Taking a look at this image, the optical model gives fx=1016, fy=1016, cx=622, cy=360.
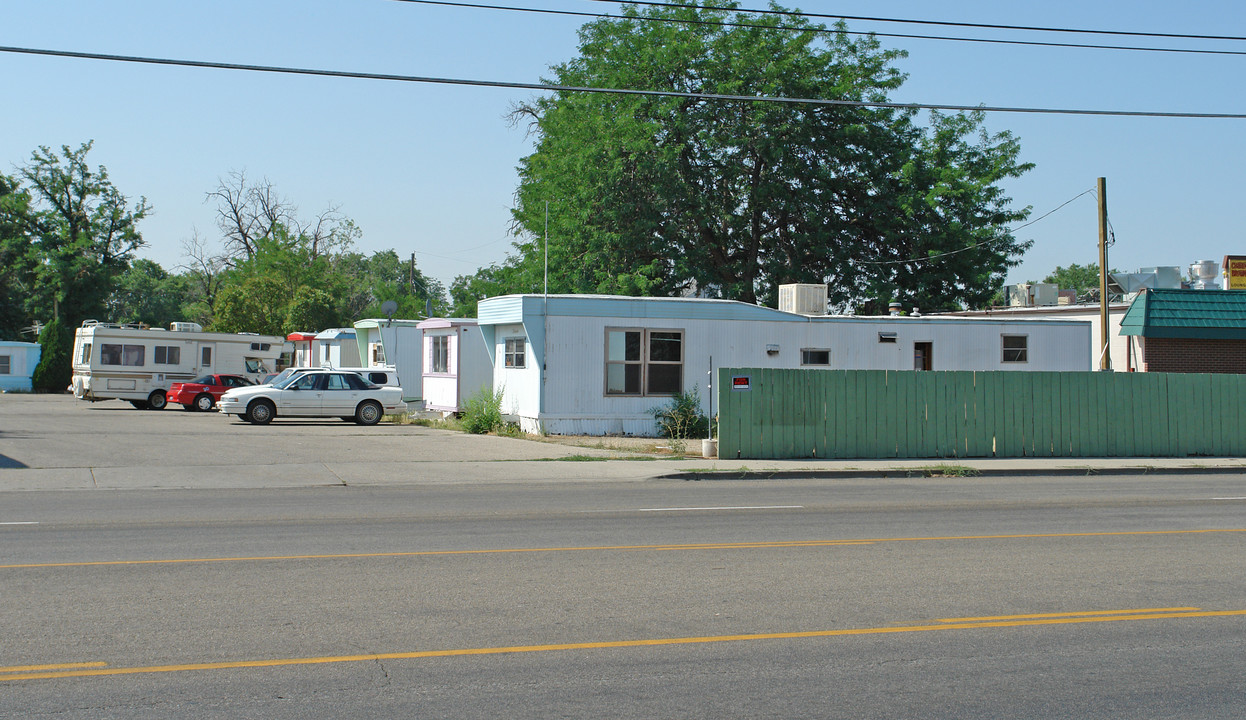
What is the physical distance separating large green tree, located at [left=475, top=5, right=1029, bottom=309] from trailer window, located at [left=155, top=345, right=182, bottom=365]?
13.6 meters

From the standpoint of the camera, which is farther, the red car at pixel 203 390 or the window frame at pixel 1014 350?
the red car at pixel 203 390

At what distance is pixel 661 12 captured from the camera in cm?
3969

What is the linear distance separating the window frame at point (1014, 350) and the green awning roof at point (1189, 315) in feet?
11.0

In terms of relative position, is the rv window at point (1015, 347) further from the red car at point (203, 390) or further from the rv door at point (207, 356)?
the rv door at point (207, 356)

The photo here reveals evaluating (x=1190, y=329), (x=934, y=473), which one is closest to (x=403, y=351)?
(x=934, y=473)

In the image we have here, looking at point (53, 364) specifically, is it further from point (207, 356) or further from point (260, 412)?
point (260, 412)

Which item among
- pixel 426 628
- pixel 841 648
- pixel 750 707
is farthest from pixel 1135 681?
pixel 426 628

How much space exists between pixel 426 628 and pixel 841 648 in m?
2.66

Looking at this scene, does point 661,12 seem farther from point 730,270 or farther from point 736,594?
point 736,594

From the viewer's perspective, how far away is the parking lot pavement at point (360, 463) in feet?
52.6

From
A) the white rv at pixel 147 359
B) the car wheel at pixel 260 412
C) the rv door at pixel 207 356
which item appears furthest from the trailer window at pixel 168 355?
the car wheel at pixel 260 412

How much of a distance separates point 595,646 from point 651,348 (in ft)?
59.9

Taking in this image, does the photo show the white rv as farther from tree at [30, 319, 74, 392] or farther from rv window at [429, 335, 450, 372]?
tree at [30, 319, 74, 392]

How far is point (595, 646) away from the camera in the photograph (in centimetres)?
625
